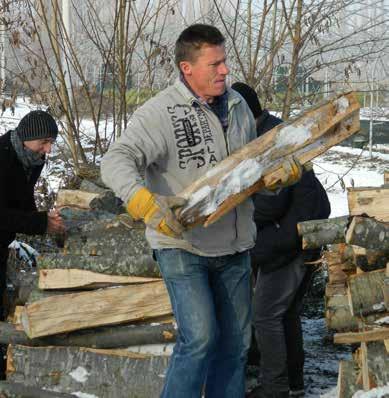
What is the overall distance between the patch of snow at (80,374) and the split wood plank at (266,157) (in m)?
1.41

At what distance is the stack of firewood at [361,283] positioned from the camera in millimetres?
3691

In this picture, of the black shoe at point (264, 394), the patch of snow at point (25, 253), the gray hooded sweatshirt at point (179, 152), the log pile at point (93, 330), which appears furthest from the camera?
the patch of snow at point (25, 253)

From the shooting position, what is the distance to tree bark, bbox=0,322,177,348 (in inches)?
169

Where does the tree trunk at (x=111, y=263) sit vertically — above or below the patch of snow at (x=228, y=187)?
below

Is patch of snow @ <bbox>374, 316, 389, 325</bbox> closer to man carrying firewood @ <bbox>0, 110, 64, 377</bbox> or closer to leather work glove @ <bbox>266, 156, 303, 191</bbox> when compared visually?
leather work glove @ <bbox>266, 156, 303, 191</bbox>

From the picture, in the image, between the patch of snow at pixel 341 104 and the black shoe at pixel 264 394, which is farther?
the black shoe at pixel 264 394

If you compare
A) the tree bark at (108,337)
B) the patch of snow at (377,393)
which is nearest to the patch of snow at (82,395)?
the tree bark at (108,337)

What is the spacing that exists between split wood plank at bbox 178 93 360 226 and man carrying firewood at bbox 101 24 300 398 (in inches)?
2.9

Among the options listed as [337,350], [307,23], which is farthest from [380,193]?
[307,23]

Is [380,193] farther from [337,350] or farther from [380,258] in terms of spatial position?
[337,350]

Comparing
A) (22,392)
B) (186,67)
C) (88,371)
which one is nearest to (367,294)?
(186,67)

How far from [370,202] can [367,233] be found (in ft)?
1.38

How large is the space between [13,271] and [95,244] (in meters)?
0.85

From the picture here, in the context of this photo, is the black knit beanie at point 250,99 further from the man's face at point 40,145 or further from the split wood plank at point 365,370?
the split wood plank at point 365,370
